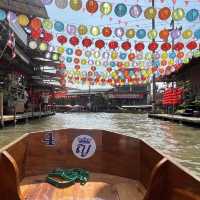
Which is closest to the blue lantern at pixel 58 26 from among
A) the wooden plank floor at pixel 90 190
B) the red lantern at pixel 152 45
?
the red lantern at pixel 152 45

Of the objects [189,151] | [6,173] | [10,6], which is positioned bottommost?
[189,151]

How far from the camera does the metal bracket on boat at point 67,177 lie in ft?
20.2

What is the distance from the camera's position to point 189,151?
14.0 metres

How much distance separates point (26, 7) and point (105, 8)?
56.7ft

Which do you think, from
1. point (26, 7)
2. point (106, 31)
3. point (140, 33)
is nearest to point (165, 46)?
point (140, 33)

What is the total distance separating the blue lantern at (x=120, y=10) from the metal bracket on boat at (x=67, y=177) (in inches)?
317

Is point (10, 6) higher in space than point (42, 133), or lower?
higher

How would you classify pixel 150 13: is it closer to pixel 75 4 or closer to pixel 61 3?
pixel 75 4

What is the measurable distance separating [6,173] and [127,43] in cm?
1439

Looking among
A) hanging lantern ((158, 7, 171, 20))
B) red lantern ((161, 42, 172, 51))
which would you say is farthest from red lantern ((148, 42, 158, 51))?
hanging lantern ((158, 7, 171, 20))

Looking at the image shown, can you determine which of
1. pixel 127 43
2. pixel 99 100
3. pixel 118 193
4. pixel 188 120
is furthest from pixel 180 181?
pixel 99 100

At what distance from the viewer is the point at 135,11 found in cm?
1374

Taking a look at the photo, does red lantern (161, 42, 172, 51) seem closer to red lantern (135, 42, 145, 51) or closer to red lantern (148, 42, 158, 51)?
red lantern (148, 42, 158, 51)

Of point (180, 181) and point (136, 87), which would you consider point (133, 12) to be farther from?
point (136, 87)
